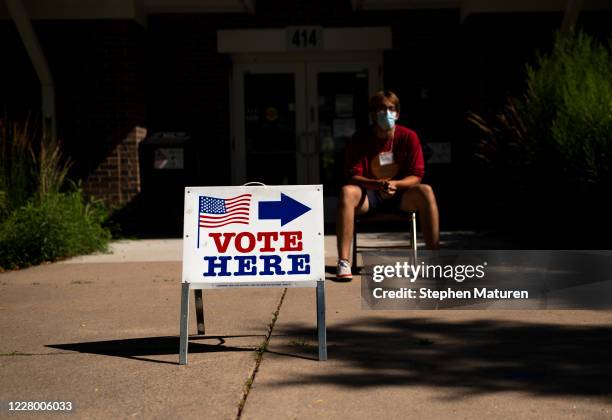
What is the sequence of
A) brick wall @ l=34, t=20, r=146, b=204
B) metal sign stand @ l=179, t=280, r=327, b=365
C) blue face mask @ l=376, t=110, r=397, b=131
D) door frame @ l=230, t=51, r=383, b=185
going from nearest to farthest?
metal sign stand @ l=179, t=280, r=327, b=365 < blue face mask @ l=376, t=110, r=397, b=131 < brick wall @ l=34, t=20, r=146, b=204 < door frame @ l=230, t=51, r=383, b=185

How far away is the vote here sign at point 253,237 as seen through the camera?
15.1ft

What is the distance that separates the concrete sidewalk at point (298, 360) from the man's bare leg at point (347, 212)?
0.38 metres

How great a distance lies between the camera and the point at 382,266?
7.77 m

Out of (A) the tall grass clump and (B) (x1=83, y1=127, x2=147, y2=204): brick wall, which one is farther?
(B) (x1=83, y1=127, x2=147, y2=204): brick wall

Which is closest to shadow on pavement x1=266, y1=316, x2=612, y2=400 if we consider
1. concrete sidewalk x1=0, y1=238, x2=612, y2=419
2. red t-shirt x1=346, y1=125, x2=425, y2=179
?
concrete sidewalk x1=0, y1=238, x2=612, y2=419

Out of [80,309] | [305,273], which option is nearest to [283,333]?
[305,273]

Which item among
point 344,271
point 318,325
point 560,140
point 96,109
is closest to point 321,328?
point 318,325

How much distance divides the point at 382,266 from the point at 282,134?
213 inches

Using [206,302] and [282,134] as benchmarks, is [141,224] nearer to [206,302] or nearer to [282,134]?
[282,134]

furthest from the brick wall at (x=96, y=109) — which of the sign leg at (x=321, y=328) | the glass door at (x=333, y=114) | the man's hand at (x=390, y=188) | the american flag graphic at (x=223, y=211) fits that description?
the sign leg at (x=321, y=328)

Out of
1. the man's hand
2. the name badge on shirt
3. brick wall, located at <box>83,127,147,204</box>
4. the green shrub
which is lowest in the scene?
the green shrub

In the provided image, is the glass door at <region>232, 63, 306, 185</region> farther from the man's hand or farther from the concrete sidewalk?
the concrete sidewalk

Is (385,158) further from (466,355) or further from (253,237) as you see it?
(466,355)

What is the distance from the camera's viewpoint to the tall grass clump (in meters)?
8.70
